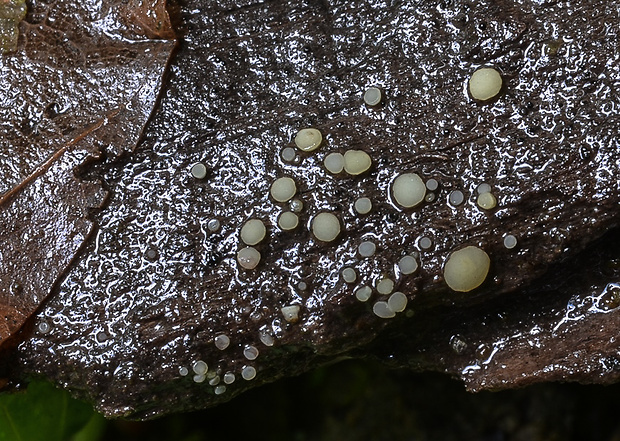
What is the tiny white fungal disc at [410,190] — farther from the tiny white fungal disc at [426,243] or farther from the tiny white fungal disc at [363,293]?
the tiny white fungal disc at [363,293]

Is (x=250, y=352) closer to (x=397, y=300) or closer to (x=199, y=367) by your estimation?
(x=199, y=367)

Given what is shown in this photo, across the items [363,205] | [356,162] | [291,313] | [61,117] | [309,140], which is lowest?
[291,313]

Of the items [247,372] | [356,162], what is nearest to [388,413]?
[247,372]

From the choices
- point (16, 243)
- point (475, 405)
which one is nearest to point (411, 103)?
point (16, 243)

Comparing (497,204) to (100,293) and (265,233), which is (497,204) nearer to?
(265,233)

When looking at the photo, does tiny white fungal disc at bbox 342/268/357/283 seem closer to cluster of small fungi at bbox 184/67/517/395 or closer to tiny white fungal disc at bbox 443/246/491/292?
cluster of small fungi at bbox 184/67/517/395
